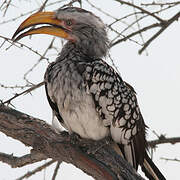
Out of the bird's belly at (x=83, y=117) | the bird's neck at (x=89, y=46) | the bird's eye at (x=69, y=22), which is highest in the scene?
the bird's eye at (x=69, y=22)

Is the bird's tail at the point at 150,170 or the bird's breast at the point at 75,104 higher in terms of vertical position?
the bird's breast at the point at 75,104

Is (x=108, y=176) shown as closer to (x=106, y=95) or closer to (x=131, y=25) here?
(x=106, y=95)

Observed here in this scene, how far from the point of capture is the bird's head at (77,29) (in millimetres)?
5055

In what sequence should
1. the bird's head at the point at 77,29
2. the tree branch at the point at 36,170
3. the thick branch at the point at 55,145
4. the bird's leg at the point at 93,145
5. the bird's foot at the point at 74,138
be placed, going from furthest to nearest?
1. the tree branch at the point at 36,170
2. the bird's head at the point at 77,29
3. the bird's foot at the point at 74,138
4. the bird's leg at the point at 93,145
5. the thick branch at the point at 55,145

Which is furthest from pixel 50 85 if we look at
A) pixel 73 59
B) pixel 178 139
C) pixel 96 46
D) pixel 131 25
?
pixel 178 139

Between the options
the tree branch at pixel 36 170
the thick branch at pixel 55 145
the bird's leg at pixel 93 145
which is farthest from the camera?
the tree branch at pixel 36 170

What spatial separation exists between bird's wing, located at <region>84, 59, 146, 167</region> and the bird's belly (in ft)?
0.18

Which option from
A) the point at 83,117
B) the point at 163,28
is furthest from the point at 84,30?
the point at 83,117

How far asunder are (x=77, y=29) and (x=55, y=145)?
1310 millimetres

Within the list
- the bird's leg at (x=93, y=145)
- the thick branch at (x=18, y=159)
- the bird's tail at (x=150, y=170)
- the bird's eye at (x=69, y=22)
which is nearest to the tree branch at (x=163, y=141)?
the bird's tail at (x=150, y=170)

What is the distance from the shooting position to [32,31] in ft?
16.4

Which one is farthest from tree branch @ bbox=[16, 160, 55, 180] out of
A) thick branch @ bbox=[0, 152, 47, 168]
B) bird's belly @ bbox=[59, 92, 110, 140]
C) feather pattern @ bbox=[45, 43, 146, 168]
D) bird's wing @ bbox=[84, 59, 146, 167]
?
bird's wing @ bbox=[84, 59, 146, 167]

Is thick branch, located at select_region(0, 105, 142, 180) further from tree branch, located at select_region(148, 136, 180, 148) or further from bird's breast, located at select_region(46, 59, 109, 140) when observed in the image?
tree branch, located at select_region(148, 136, 180, 148)

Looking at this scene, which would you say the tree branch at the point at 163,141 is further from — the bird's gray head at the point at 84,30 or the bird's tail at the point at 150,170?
the bird's gray head at the point at 84,30
